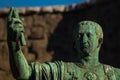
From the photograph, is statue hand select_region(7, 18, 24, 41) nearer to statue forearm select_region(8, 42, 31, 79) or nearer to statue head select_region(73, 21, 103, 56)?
statue forearm select_region(8, 42, 31, 79)

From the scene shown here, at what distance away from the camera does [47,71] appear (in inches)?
224

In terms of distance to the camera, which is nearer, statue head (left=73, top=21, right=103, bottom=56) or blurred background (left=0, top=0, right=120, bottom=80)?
statue head (left=73, top=21, right=103, bottom=56)

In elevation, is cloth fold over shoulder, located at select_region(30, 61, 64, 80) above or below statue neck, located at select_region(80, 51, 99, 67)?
below

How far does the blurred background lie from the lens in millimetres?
14883

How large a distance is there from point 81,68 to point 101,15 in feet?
30.5

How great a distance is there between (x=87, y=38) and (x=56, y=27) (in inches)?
387

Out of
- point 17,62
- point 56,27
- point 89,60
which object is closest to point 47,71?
point 17,62

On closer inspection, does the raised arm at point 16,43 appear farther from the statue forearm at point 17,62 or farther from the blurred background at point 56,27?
the blurred background at point 56,27

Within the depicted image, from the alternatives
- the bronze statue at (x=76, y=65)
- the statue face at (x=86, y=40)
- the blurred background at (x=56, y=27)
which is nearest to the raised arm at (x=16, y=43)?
the bronze statue at (x=76, y=65)

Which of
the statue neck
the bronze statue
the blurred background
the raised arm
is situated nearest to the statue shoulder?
the bronze statue

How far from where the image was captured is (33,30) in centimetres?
1547

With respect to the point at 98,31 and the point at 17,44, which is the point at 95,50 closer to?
the point at 98,31

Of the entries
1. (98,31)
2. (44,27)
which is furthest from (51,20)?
(98,31)

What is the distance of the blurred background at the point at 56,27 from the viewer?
48.8 feet
